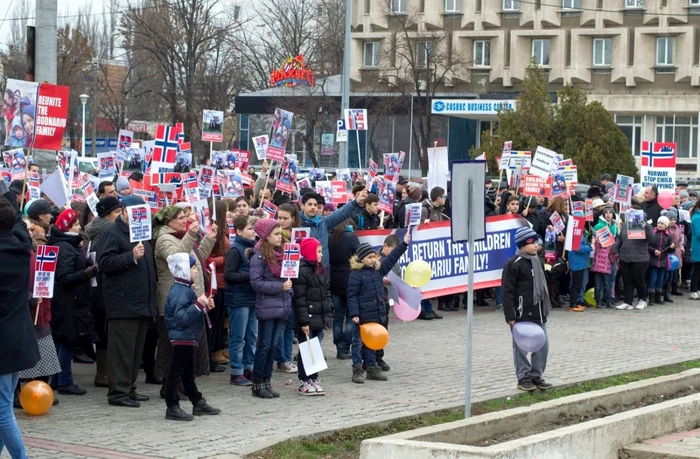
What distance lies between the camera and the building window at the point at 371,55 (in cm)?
6378

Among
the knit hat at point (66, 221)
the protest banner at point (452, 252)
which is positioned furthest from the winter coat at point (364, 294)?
the protest banner at point (452, 252)

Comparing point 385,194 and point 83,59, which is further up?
point 83,59

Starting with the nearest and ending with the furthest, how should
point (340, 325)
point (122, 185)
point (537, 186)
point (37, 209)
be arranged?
point (37, 209) → point (340, 325) → point (122, 185) → point (537, 186)

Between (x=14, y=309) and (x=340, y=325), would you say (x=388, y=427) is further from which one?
(x=340, y=325)

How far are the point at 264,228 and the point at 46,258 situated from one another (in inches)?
85.6

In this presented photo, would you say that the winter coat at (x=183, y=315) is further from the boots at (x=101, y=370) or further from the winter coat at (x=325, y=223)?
the winter coat at (x=325, y=223)

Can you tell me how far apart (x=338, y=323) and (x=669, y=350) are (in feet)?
15.5

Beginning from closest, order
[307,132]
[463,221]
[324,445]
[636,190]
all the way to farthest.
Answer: [324,445]
[463,221]
[636,190]
[307,132]

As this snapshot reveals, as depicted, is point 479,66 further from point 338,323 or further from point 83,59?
point 338,323

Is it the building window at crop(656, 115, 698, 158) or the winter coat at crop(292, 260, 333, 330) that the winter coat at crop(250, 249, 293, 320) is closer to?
the winter coat at crop(292, 260, 333, 330)

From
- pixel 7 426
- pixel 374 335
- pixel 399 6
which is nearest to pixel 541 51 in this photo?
pixel 399 6

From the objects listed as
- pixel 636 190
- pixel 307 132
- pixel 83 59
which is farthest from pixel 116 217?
pixel 83 59

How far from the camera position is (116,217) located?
11219 millimetres

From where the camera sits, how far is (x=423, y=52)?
6041 cm
